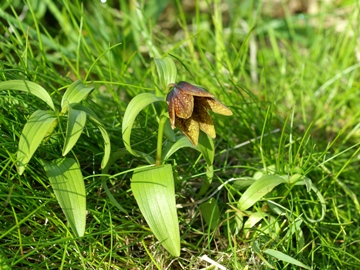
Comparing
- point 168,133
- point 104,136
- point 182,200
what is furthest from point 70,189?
point 182,200

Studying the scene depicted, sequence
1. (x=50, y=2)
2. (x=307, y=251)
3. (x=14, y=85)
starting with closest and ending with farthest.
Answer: (x=14, y=85), (x=307, y=251), (x=50, y=2)

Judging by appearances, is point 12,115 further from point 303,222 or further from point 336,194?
point 336,194

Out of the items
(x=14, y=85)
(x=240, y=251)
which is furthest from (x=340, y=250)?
(x=14, y=85)

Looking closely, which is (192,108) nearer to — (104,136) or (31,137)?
(104,136)

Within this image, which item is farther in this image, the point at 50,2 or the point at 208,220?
the point at 50,2

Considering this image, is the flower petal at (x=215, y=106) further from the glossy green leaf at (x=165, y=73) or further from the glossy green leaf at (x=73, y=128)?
the glossy green leaf at (x=73, y=128)

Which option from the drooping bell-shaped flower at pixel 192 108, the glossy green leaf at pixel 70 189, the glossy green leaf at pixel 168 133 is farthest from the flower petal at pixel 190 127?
the glossy green leaf at pixel 70 189
